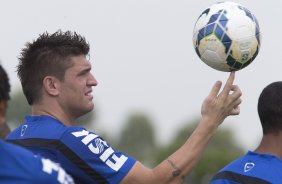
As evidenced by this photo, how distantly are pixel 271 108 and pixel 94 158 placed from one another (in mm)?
1993

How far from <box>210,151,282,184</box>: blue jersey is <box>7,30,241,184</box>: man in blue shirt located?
848 millimetres

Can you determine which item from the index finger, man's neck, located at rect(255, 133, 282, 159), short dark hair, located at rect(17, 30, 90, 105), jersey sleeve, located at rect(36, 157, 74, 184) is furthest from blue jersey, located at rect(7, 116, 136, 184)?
man's neck, located at rect(255, 133, 282, 159)

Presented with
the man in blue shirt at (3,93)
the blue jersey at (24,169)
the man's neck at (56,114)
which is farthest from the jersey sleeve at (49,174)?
the man's neck at (56,114)

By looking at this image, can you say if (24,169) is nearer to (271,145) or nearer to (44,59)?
(44,59)

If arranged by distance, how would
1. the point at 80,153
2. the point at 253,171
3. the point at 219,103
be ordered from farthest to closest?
the point at 253,171
the point at 219,103
the point at 80,153

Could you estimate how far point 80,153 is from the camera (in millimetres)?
6598

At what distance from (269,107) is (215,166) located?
43338 millimetres

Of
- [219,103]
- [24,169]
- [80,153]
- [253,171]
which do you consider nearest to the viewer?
[24,169]

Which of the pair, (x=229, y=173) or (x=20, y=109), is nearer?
(x=229, y=173)

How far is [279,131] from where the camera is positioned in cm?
777

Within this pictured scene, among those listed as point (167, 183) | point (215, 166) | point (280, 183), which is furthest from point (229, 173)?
point (215, 166)

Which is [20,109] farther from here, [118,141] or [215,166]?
[215,166]

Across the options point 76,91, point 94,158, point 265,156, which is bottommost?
point 265,156

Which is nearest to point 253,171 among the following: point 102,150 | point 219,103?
point 219,103
